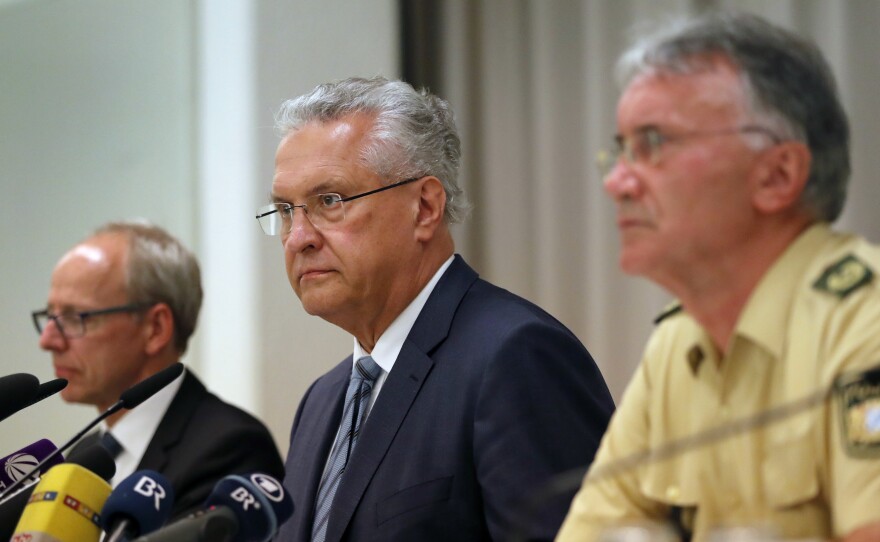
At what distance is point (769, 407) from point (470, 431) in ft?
2.30

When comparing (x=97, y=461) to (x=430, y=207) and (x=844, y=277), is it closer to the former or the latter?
(x=430, y=207)

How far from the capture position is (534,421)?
5.79ft

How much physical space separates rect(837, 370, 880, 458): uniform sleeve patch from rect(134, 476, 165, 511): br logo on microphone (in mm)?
855

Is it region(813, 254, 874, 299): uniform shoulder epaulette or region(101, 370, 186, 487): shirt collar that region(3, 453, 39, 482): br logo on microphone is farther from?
region(813, 254, 874, 299): uniform shoulder epaulette

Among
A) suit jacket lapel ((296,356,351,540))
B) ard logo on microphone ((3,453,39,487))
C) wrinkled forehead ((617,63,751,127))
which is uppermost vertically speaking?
wrinkled forehead ((617,63,751,127))

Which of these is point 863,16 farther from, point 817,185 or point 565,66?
point 817,185

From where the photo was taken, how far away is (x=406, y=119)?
87.4 inches

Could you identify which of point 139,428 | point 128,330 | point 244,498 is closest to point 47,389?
point 244,498

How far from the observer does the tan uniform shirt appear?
1.11 meters

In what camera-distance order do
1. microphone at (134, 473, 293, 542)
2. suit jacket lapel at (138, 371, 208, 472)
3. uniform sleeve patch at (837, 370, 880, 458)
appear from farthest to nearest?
suit jacket lapel at (138, 371, 208, 472), microphone at (134, 473, 293, 542), uniform sleeve patch at (837, 370, 880, 458)

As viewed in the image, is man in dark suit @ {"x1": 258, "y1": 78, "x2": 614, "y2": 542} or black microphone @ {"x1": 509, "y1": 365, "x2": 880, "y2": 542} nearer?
black microphone @ {"x1": 509, "y1": 365, "x2": 880, "y2": 542}

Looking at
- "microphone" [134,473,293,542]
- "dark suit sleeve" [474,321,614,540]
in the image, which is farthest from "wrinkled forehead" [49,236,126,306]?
"microphone" [134,473,293,542]

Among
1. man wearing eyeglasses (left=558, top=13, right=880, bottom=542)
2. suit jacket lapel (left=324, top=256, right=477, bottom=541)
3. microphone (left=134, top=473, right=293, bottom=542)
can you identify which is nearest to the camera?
man wearing eyeglasses (left=558, top=13, right=880, bottom=542)

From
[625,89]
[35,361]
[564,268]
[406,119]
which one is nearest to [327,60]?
[564,268]
